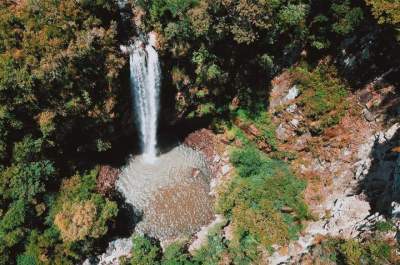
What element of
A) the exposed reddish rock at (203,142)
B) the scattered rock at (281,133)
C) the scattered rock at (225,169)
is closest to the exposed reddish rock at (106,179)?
the exposed reddish rock at (203,142)

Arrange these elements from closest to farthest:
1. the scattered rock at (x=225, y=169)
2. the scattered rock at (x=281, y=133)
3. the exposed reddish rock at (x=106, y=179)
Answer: the exposed reddish rock at (x=106, y=179), the scattered rock at (x=281, y=133), the scattered rock at (x=225, y=169)

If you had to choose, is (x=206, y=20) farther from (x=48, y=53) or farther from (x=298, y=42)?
(x=48, y=53)

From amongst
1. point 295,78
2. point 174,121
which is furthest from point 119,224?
point 295,78

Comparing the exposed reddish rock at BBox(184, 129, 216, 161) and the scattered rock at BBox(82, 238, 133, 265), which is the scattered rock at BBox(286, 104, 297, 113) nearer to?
the exposed reddish rock at BBox(184, 129, 216, 161)

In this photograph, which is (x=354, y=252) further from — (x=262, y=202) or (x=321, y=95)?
(x=321, y=95)

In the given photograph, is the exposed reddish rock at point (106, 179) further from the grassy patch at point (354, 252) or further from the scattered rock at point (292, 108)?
the grassy patch at point (354, 252)
